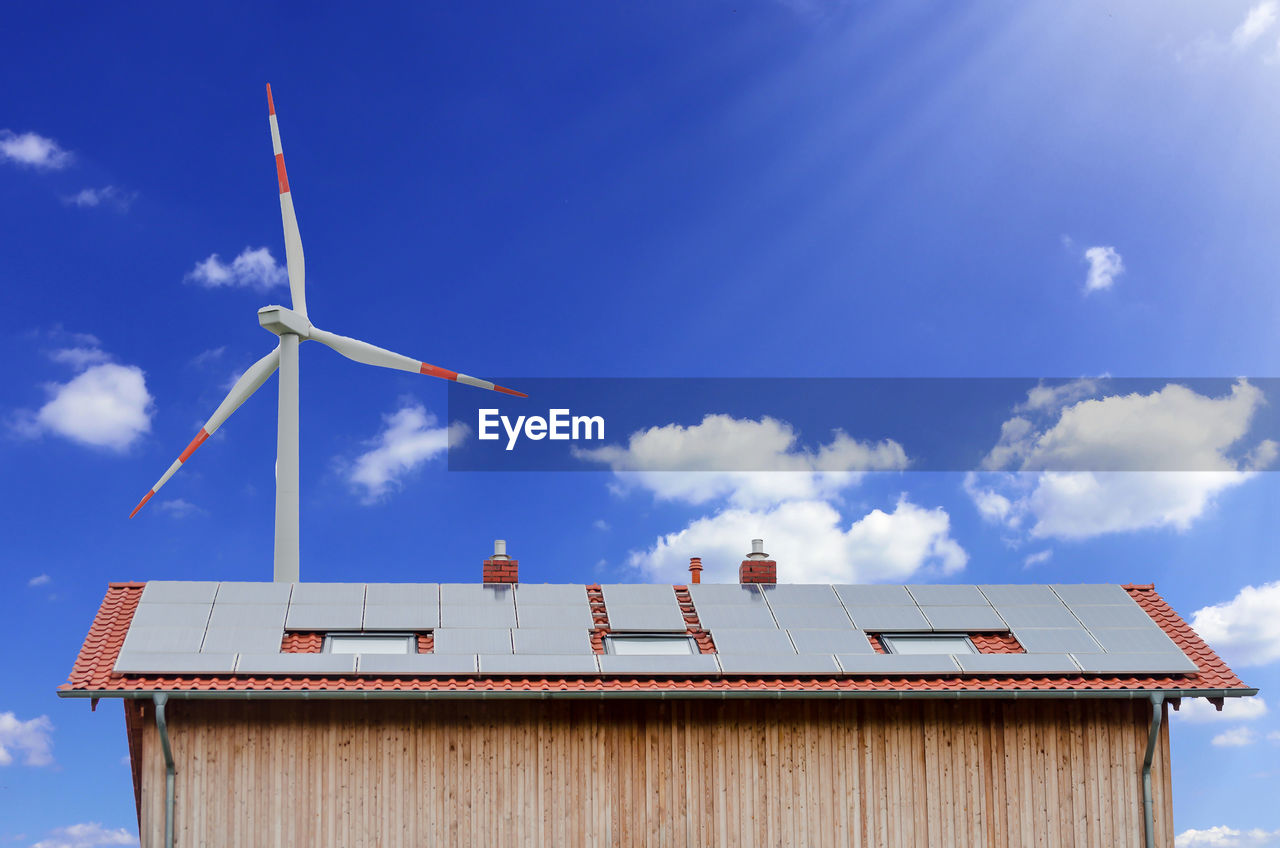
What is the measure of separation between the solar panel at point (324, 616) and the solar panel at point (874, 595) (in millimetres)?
9757

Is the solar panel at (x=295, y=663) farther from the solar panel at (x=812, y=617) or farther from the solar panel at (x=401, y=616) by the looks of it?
the solar panel at (x=812, y=617)

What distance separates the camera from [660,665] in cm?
2092

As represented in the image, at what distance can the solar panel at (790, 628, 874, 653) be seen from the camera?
71.9 feet

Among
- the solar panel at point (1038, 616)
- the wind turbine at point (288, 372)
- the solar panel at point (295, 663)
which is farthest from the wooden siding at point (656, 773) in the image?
the wind turbine at point (288, 372)

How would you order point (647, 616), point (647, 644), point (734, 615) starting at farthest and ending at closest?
point (734, 615)
point (647, 616)
point (647, 644)

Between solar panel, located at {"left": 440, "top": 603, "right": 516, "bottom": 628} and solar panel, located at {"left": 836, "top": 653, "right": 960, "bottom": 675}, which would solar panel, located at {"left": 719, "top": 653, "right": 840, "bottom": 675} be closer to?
solar panel, located at {"left": 836, "top": 653, "right": 960, "bottom": 675}

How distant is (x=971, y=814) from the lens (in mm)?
21094

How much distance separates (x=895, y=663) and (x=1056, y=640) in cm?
369

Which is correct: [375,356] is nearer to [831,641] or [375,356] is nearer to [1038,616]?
[831,641]

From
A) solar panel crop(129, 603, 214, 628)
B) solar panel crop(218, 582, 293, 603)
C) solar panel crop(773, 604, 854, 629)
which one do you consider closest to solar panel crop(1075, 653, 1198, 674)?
solar panel crop(773, 604, 854, 629)

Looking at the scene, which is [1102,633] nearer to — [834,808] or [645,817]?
[834,808]

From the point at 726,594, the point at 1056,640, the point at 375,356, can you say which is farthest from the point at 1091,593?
the point at 375,356

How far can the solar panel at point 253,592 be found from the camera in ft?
74.2

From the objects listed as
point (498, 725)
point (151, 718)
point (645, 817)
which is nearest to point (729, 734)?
point (645, 817)
